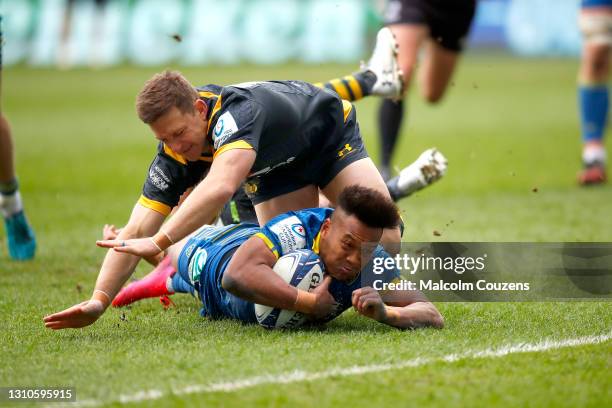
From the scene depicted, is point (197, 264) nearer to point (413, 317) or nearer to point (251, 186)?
point (251, 186)

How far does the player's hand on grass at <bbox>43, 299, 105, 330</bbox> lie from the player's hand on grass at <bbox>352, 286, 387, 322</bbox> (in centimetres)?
117

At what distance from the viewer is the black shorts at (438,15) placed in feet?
26.5

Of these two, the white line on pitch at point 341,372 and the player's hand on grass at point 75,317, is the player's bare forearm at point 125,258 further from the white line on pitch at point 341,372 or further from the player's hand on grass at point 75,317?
the white line on pitch at point 341,372

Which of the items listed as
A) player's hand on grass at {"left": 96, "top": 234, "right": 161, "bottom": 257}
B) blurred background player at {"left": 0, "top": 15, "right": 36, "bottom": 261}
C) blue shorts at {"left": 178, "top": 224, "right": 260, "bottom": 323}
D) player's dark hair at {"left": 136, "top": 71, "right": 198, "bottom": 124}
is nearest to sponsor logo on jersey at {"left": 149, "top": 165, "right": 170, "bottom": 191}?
blue shorts at {"left": 178, "top": 224, "right": 260, "bottom": 323}

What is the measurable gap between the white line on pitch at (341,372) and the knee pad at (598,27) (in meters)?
6.10

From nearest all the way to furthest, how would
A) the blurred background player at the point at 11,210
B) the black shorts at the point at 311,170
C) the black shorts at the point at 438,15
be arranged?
the black shorts at the point at 311,170 < the blurred background player at the point at 11,210 < the black shorts at the point at 438,15

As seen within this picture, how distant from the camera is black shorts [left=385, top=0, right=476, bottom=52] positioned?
26.5ft

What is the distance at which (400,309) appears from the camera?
452 centimetres

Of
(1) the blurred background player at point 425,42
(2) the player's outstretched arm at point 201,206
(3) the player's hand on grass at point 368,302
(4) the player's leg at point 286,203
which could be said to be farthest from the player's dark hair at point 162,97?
(1) the blurred background player at point 425,42

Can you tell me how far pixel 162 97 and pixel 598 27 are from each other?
6342 mm

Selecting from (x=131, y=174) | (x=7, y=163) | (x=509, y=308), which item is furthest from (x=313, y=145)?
(x=131, y=174)

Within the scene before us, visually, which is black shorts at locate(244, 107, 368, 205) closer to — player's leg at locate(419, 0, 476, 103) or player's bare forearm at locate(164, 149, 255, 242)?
player's bare forearm at locate(164, 149, 255, 242)

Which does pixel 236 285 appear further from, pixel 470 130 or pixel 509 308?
pixel 470 130

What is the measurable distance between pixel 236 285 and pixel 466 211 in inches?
189
